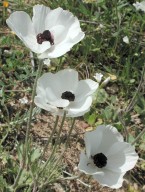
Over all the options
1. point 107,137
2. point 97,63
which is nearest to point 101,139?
point 107,137

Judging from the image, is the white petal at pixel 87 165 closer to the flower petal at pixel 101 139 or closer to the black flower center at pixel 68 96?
Result: the flower petal at pixel 101 139

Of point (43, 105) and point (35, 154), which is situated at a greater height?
point (43, 105)

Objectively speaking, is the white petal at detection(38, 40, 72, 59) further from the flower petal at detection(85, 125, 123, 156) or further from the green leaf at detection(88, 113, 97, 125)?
the green leaf at detection(88, 113, 97, 125)

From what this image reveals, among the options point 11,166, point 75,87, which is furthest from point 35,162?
point 75,87

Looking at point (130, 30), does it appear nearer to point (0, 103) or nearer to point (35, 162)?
point (0, 103)

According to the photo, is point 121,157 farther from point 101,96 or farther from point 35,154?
point 101,96

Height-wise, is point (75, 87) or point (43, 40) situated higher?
point (43, 40)

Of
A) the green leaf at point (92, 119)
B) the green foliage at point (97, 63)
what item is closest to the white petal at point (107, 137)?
the green foliage at point (97, 63)
